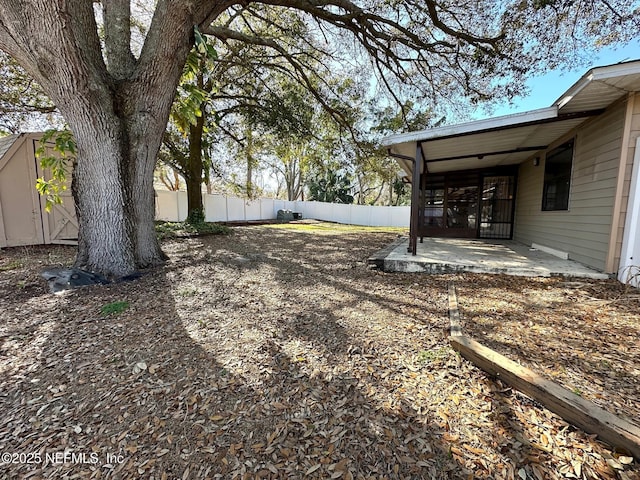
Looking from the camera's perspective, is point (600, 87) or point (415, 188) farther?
point (415, 188)

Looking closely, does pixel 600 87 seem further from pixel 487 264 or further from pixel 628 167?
pixel 487 264

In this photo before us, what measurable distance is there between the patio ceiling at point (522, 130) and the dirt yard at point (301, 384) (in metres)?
2.45

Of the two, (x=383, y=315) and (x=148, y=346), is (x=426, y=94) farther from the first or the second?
(x=148, y=346)

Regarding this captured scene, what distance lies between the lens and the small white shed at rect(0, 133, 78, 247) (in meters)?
5.73

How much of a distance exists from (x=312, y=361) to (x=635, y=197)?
4.48 metres

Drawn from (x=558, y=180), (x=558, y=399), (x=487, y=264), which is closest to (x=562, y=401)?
(x=558, y=399)

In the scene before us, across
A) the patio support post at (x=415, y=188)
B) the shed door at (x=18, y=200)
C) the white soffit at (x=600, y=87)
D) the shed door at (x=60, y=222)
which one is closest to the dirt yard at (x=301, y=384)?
the patio support post at (x=415, y=188)

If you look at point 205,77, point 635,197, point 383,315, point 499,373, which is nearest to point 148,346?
point 383,315

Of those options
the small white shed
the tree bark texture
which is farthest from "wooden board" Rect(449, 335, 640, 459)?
the small white shed

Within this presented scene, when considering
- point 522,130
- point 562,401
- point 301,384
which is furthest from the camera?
point 522,130

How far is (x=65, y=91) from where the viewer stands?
130 inches

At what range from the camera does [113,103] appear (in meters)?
3.68

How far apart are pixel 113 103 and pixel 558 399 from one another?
537cm

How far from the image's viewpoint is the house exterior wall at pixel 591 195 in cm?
367
